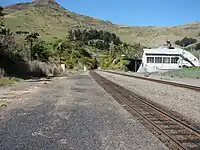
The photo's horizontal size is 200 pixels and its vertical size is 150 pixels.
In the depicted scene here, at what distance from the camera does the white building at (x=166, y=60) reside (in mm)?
92438

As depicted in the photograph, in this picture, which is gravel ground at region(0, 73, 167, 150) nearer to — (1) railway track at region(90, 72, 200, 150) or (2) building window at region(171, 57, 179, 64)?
(1) railway track at region(90, 72, 200, 150)

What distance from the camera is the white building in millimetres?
92438

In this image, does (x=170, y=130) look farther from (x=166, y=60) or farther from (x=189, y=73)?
(x=166, y=60)

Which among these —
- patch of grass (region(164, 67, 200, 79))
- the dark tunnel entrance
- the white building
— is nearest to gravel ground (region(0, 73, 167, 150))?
patch of grass (region(164, 67, 200, 79))

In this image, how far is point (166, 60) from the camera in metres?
93.4

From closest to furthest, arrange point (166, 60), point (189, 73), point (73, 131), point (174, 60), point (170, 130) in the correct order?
1. point (73, 131)
2. point (170, 130)
3. point (189, 73)
4. point (174, 60)
5. point (166, 60)

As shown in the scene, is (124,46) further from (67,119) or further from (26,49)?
(67,119)

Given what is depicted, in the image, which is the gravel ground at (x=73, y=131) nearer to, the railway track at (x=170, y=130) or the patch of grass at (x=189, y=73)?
the railway track at (x=170, y=130)

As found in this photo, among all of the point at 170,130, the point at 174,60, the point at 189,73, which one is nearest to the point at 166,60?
the point at 174,60

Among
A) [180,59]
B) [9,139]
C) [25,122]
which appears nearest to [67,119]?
[25,122]

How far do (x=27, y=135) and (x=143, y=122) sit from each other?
4.20 metres

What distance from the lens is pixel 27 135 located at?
30.6ft

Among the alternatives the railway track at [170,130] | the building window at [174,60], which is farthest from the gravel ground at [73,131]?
the building window at [174,60]

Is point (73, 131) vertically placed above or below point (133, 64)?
above
